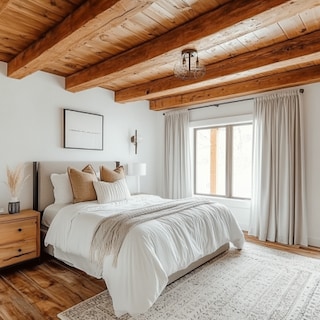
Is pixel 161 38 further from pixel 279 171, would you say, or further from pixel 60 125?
pixel 279 171

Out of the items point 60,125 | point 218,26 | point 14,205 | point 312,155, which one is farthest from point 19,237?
point 312,155

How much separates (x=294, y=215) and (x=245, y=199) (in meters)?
0.93

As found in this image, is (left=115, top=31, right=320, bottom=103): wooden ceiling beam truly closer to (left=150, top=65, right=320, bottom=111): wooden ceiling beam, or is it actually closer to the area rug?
(left=150, top=65, right=320, bottom=111): wooden ceiling beam

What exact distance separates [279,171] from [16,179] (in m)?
3.84

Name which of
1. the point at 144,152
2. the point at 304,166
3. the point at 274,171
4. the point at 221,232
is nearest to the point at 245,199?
the point at 274,171

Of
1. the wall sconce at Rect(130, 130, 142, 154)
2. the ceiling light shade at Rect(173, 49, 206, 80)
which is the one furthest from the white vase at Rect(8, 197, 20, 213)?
the ceiling light shade at Rect(173, 49, 206, 80)

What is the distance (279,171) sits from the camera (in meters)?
4.00

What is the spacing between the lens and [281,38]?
273 centimetres

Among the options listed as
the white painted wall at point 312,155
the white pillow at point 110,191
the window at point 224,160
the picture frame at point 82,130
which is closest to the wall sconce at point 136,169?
the picture frame at point 82,130

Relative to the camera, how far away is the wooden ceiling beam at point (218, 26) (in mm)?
1880

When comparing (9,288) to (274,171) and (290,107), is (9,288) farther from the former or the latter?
Answer: (290,107)

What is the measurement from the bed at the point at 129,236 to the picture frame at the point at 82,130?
53 centimetres

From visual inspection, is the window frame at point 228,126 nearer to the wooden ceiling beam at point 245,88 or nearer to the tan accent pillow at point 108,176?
the wooden ceiling beam at point 245,88

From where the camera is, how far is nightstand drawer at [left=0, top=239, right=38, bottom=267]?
2.91m
